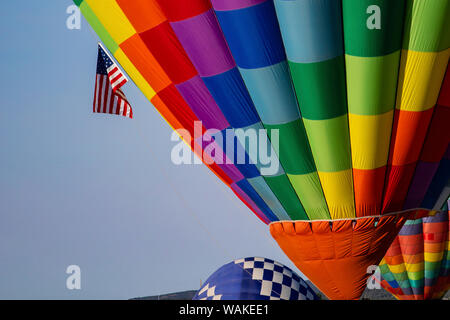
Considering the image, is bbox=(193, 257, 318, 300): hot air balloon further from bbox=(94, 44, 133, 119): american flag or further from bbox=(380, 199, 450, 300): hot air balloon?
bbox=(380, 199, 450, 300): hot air balloon

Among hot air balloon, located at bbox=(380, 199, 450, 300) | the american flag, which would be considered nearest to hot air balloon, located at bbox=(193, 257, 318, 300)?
the american flag

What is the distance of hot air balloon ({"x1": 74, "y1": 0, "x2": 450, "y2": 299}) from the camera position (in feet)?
19.7

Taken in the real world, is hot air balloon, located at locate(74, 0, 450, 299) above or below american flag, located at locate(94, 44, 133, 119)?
below

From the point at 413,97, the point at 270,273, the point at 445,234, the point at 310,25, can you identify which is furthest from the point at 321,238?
the point at 445,234

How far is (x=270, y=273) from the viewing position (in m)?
6.80

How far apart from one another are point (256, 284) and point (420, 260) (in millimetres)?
7603

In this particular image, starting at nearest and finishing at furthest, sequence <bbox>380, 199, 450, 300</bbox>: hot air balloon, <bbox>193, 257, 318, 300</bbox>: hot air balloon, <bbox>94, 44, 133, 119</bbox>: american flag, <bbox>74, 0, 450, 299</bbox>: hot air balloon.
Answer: <bbox>74, 0, 450, 299</bbox>: hot air balloon < <bbox>193, 257, 318, 300</bbox>: hot air balloon < <bbox>94, 44, 133, 119</bbox>: american flag < <bbox>380, 199, 450, 300</bbox>: hot air balloon

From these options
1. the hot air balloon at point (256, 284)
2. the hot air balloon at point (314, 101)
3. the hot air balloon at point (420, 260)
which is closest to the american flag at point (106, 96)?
the hot air balloon at point (314, 101)

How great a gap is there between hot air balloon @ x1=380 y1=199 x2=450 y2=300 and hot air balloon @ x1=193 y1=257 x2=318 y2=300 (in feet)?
21.9

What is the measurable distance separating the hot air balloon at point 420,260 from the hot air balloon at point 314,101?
560 centimetres

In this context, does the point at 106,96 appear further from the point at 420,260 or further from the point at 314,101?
the point at 420,260

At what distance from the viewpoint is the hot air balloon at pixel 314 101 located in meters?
6.00

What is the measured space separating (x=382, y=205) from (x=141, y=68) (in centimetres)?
303

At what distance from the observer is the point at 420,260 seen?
13.3m
